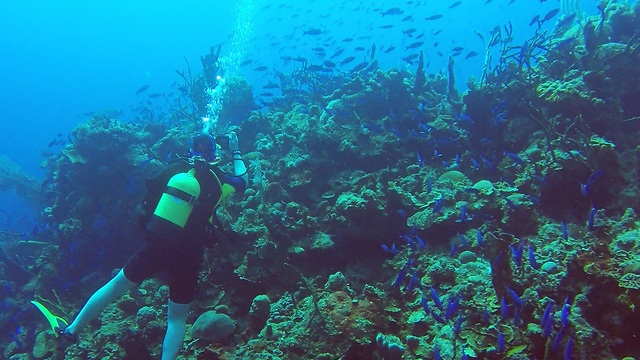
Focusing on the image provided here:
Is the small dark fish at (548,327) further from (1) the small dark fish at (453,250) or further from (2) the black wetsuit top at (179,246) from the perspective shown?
(2) the black wetsuit top at (179,246)

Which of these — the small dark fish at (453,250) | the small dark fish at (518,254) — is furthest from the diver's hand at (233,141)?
the small dark fish at (518,254)

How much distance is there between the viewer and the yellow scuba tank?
4844mm

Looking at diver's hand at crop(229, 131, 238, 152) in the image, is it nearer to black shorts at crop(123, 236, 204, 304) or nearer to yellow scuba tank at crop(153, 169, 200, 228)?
yellow scuba tank at crop(153, 169, 200, 228)

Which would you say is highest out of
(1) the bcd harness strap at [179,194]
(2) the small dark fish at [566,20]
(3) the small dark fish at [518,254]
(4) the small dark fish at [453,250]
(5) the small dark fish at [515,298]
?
(2) the small dark fish at [566,20]

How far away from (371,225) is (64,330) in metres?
4.78

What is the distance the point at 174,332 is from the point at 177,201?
173 centimetres

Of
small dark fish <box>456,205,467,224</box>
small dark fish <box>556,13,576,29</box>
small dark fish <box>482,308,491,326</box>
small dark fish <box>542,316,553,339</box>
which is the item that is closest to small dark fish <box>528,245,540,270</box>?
small dark fish <box>482,308,491,326</box>

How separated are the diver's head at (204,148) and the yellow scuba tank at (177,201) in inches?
16.2

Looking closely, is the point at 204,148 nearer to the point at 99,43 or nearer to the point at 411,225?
the point at 411,225

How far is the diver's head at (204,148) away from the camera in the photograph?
17.0 feet

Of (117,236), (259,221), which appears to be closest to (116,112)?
(117,236)

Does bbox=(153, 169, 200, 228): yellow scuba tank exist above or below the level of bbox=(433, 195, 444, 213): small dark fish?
below

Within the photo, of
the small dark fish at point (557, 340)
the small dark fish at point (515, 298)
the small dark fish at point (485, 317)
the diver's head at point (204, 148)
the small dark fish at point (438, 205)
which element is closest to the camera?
the small dark fish at point (557, 340)

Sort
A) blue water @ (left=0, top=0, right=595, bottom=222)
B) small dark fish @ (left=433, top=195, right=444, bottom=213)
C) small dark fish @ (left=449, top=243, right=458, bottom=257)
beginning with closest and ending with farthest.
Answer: small dark fish @ (left=449, top=243, right=458, bottom=257) < small dark fish @ (left=433, top=195, right=444, bottom=213) < blue water @ (left=0, top=0, right=595, bottom=222)
